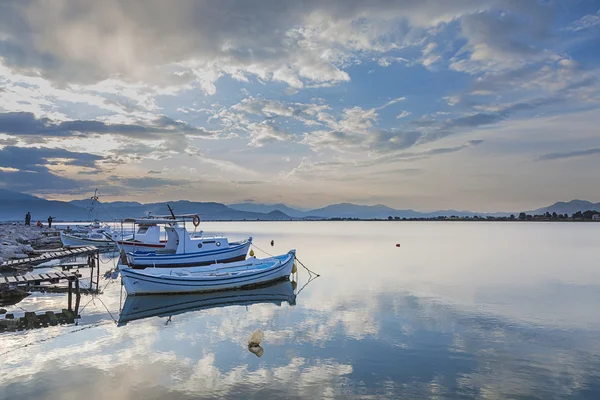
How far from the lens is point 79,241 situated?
184ft

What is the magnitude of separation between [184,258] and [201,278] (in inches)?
322

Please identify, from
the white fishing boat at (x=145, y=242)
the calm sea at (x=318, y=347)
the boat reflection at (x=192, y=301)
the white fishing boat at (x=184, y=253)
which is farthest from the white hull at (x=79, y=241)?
the boat reflection at (x=192, y=301)

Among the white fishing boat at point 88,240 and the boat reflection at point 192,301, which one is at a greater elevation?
the white fishing boat at point 88,240

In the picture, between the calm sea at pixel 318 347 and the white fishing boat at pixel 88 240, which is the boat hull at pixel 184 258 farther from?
the white fishing boat at pixel 88 240

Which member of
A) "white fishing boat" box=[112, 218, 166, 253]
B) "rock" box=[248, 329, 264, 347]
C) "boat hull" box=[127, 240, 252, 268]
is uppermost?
"white fishing boat" box=[112, 218, 166, 253]

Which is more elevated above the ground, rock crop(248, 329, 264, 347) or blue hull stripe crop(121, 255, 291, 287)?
blue hull stripe crop(121, 255, 291, 287)

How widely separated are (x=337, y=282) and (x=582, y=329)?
647 inches

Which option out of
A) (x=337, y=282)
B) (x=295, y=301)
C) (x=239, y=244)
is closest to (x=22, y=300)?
(x=295, y=301)

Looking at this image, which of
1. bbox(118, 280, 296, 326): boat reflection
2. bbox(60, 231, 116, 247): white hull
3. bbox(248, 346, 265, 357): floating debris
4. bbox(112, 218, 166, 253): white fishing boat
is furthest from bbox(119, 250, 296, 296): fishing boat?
bbox(60, 231, 116, 247): white hull

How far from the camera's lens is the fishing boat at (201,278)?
75.6ft

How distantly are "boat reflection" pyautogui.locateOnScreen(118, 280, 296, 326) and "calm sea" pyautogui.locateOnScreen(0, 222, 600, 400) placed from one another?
0.11 metres

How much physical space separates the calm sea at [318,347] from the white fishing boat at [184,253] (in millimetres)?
4217

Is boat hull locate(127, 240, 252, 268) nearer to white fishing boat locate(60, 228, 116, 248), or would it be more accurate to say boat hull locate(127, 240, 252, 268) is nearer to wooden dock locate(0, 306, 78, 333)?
wooden dock locate(0, 306, 78, 333)

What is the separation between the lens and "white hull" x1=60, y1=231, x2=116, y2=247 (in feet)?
179
